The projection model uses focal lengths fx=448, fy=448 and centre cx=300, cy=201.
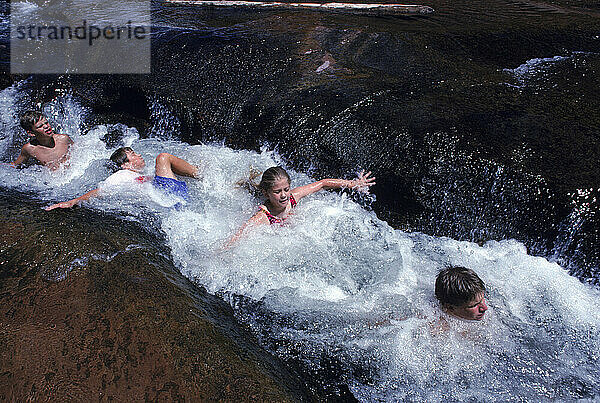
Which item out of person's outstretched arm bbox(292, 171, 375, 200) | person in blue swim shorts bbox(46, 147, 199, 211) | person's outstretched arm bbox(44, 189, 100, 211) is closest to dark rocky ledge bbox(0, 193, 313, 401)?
person's outstretched arm bbox(44, 189, 100, 211)

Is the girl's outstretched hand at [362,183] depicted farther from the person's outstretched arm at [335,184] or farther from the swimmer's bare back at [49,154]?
the swimmer's bare back at [49,154]

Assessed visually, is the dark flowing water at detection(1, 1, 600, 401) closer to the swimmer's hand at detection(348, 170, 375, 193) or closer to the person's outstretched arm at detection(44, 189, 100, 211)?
the swimmer's hand at detection(348, 170, 375, 193)

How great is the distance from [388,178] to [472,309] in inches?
62.2

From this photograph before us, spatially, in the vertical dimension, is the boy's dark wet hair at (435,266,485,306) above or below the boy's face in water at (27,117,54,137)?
above

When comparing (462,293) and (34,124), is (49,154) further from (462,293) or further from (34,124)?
(462,293)

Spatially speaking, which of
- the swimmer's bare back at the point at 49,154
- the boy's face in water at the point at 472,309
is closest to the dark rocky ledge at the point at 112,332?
the boy's face in water at the point at 472,309

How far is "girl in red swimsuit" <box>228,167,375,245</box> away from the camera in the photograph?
12.9 feet

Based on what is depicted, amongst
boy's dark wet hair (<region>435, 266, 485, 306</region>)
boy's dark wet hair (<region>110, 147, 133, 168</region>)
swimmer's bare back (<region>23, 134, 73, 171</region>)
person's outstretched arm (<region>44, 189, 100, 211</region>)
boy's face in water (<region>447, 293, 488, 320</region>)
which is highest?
boy's dark wet hair (<region>435, 266, 485, 306</region>)

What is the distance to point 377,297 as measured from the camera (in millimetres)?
3512

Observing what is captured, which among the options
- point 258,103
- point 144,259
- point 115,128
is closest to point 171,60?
point 115,128

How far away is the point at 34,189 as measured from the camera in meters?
5.00

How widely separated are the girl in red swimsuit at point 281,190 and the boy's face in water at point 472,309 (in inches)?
59.5

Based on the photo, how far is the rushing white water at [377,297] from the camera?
2887 millimetres

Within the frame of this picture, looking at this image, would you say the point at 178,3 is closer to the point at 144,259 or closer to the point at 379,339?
the point at 144,259
